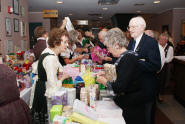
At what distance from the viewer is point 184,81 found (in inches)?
164

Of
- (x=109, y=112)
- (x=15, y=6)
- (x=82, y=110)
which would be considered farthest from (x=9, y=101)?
(x=15, y=6)

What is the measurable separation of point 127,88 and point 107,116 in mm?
332

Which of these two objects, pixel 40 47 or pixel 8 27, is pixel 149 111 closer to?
pixel 40 47

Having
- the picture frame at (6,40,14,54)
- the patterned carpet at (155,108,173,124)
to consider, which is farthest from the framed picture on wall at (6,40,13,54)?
the patterned carpet at (155,108,173,124)

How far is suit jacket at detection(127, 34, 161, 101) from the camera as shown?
222 centimetres

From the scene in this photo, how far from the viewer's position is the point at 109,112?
162 cm

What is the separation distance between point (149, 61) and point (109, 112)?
942 millimetres

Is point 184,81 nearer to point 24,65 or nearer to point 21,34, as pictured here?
point 24,65

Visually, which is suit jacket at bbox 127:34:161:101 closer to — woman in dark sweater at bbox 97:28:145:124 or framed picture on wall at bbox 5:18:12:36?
woman in dark sweater at bbox 97:28:145:124

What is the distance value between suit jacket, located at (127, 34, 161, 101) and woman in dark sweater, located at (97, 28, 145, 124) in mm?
497

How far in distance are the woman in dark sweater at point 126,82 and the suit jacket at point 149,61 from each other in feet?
1.63

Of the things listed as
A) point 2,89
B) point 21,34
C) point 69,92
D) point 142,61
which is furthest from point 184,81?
point 21,34

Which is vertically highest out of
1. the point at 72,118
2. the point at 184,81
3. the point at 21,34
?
the point at 21,34

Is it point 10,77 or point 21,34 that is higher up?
point 21,34
